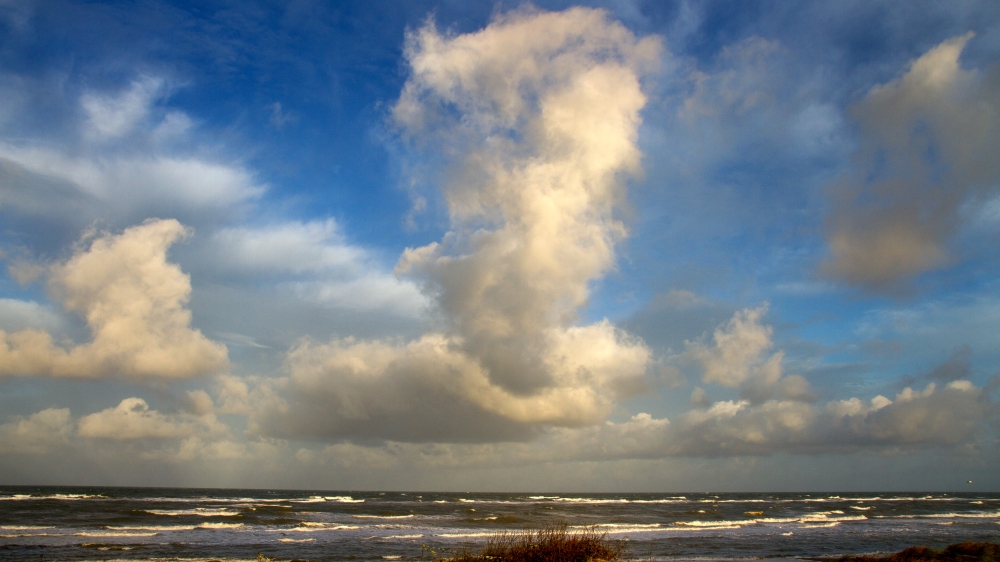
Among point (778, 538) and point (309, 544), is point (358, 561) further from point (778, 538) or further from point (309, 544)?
point (778, 538)

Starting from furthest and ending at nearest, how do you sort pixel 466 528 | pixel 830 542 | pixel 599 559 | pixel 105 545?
pixel 466 528, pixel 830 542, pixel 105 545, pixel 599 559

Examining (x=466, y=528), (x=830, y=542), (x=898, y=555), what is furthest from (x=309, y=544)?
(x=830, y=542)

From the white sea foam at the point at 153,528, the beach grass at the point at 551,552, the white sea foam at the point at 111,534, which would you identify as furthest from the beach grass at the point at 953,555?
the white sea foam at the point at 153,528

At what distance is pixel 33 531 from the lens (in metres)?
34.4

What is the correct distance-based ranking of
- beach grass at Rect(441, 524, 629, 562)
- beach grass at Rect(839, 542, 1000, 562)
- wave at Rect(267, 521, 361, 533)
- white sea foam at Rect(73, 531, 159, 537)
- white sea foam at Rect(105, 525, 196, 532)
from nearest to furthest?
1. beach grass at Rect(441, 524, 629, 562)
2. beach grass at Rect(839, 542, 1000, 562)
3. white sea foam at Rect(73, 531, 159, 537)
4. white sea foam at Rect(105, 525, 196, 532)
5. wave at Rect(267, 521, 361, 533)

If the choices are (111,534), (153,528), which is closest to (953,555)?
(111,534)

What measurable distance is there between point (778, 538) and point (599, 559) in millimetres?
29996

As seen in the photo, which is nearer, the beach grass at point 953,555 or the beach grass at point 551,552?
the beach grass at point 551,552

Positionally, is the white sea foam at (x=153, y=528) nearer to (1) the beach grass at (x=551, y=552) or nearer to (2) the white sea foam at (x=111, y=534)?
(2) the white sea foam at (x=111, y=534)

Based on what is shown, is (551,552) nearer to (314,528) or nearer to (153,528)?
(314,528)

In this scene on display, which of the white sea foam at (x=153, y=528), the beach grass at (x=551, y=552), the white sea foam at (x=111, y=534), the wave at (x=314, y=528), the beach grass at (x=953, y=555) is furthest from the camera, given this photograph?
the wave at (x=314, y=528)

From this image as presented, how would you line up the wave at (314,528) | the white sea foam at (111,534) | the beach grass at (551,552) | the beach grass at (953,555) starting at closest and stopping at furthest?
Answer: the beach grass at (551,552) < the beach grass at (953,555) < the white sea foam at (111,534) < the wave at (314,528)

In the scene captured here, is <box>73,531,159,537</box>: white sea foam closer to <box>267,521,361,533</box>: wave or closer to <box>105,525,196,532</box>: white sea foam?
<box>105,525,196,532</box>: white sea foam

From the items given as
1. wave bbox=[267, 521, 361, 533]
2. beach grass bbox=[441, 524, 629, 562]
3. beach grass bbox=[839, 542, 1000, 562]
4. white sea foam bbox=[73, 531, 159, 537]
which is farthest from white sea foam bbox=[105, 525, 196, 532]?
beach grass bbox=[839, 542, 1000, 562]
